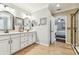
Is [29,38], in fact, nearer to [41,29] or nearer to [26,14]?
[41,29]

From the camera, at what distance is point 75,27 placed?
2.14 m

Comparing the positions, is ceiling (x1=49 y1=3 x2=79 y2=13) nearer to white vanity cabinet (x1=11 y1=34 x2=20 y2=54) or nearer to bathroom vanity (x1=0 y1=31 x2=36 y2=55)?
bathroom vanity (x1=0 y1=31 x2=36 y2=55)

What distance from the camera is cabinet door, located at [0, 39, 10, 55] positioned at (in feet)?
5.50

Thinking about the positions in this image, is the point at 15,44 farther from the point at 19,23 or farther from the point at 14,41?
the point at 19,23

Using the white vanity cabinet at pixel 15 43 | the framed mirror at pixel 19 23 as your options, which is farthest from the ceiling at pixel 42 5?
the white vanity cabinet at pixel 15 43

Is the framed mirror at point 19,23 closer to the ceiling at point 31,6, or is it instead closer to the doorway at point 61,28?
the ceiling at point 31,6

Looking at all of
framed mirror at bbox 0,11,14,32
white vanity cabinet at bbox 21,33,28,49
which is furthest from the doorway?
framed mirror at bbox 0,11,14,32

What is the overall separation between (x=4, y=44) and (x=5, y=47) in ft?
0.25

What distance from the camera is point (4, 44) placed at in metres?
1.73

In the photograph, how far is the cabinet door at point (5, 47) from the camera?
5.50ft

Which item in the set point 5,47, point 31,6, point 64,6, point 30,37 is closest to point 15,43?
point 5,47

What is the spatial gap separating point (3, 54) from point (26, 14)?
38.4 inches
